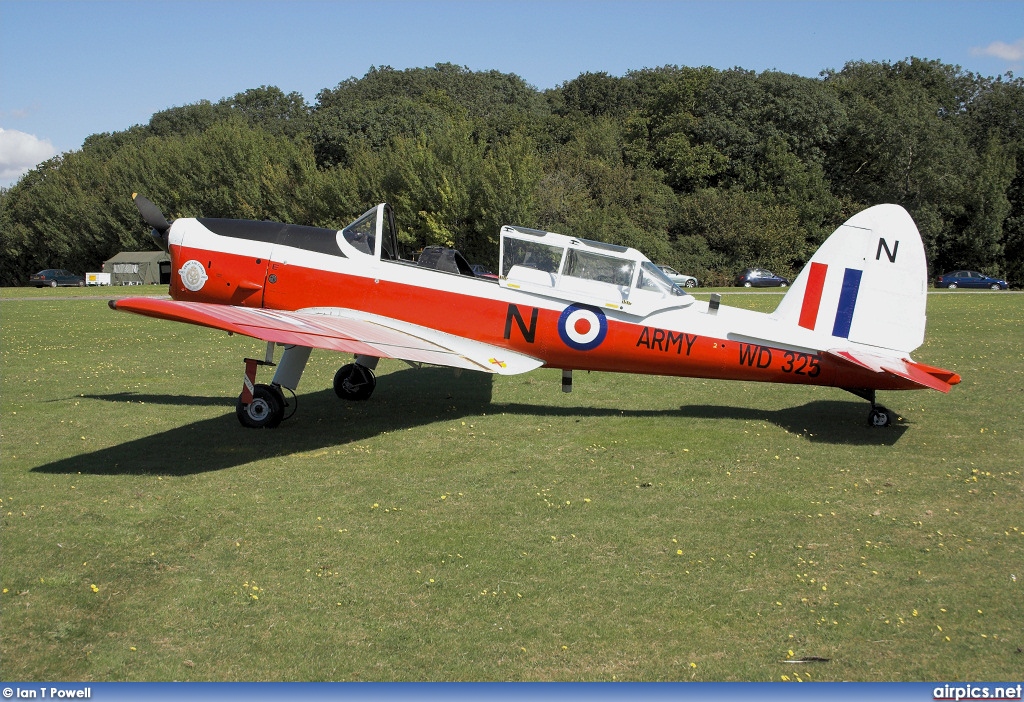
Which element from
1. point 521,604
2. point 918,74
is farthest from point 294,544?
point 918,74

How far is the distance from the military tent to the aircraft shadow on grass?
51.7 m

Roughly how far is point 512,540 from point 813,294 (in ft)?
17.0

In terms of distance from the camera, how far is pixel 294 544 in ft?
19.2

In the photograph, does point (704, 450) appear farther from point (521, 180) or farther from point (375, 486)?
point (521, 180)

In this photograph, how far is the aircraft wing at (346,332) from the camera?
7410mm

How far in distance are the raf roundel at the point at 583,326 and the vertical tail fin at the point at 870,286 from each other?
7.09 ft

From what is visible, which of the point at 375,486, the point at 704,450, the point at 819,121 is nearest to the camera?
the point at 375,486

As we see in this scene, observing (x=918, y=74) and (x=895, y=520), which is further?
(x=918, y=74)

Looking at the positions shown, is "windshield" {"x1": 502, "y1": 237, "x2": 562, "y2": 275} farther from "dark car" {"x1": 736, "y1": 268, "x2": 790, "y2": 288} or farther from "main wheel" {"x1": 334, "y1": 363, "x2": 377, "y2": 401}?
"dark car" {"x1": 736, "y1": 268, "x2": 790, "y2": 288}

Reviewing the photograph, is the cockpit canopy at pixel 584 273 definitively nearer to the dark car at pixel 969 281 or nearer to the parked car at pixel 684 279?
the parked car at pixel 684 279

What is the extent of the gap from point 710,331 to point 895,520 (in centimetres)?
339

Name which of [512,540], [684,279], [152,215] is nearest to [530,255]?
[512,540]

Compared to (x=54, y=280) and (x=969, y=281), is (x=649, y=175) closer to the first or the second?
(x=969, y=281)

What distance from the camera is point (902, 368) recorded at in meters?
8.41
